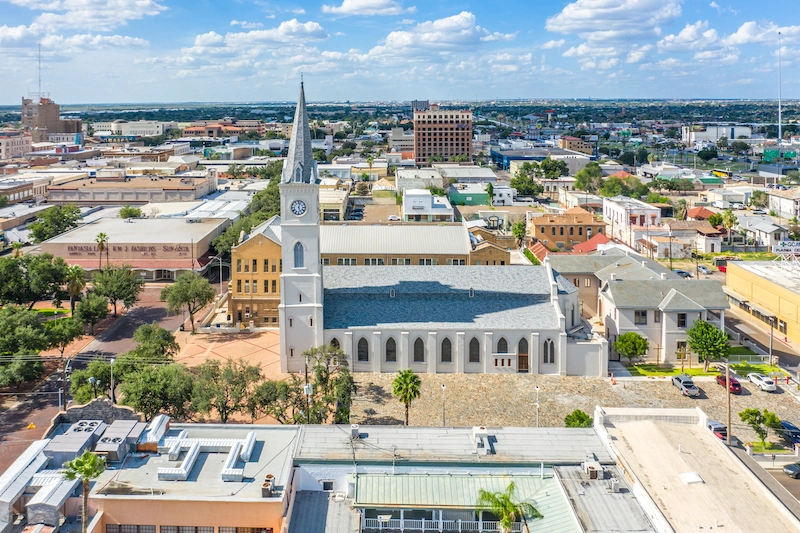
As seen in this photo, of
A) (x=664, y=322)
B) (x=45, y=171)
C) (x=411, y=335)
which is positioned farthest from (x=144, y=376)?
(x=45, y=171)

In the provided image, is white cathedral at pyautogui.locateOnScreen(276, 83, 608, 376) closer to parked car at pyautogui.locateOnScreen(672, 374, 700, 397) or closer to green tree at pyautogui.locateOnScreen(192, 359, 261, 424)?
parked car at pyautogui.locateOnScreen(672, 374, 700, 397)

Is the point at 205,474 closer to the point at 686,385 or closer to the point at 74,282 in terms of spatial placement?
the point at 686,385

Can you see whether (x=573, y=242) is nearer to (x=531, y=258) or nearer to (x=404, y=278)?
(x=531, y=258)

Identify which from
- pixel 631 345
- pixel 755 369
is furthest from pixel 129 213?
pixel 755 369

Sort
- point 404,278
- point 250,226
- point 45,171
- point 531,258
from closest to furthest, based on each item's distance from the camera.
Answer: point 404,278 → point 531,258 → point 250,226 → point 45,171

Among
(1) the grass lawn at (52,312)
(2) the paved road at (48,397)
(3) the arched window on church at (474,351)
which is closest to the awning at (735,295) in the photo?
(3) the arched window on church at (474,351)
